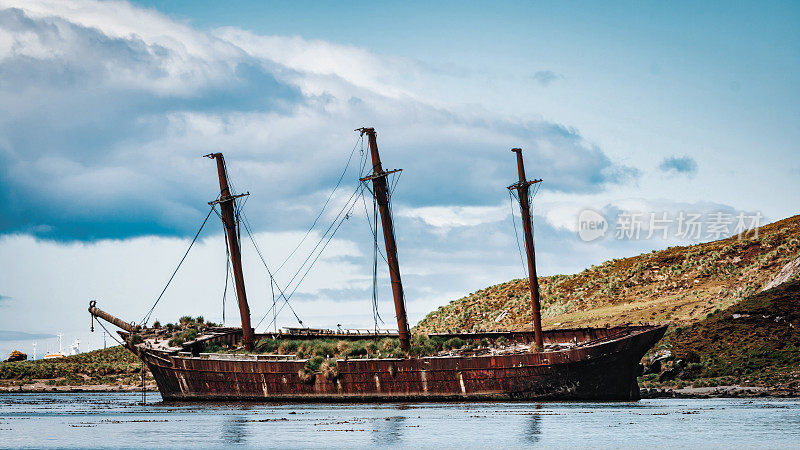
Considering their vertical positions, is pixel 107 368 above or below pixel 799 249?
below

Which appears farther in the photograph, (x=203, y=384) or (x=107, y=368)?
(x=107, y=368)

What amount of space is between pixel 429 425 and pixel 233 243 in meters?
28.7

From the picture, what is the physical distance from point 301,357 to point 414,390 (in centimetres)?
902

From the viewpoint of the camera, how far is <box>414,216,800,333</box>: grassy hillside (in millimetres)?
84500

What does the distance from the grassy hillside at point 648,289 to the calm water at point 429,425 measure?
32.0m

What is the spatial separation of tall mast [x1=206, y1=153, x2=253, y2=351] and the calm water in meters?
8.92

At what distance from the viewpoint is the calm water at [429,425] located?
3447 cm

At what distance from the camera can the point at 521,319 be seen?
10194 centimetres

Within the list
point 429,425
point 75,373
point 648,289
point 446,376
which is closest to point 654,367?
point 446,376

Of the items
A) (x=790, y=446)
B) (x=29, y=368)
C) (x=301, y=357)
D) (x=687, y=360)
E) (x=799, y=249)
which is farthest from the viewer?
(x=29, y=368)

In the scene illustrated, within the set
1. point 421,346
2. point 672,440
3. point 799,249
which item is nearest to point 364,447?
point 672,440

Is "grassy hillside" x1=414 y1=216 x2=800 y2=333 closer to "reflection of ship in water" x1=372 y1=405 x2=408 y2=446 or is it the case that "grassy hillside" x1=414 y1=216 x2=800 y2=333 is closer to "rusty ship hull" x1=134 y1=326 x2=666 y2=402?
"rusty ship hull" x1=134 y1=326 x2=666 y2=402

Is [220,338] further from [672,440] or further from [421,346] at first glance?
[672,440]

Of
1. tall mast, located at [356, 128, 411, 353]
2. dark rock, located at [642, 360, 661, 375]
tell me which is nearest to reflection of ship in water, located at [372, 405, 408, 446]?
tall mast, located at [356, 128, 411, 353]
